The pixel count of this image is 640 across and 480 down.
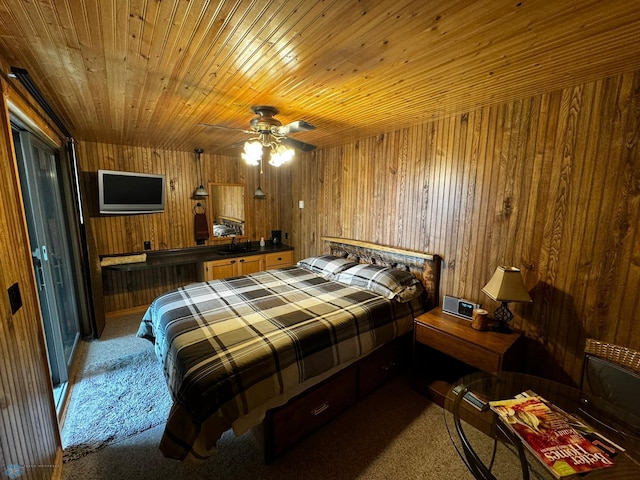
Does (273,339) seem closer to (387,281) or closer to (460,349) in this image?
(387,281)

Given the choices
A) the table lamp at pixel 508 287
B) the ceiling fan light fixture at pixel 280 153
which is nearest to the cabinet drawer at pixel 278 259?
the ceiling fan light fixture at pixel 280 153

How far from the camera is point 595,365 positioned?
165 cm

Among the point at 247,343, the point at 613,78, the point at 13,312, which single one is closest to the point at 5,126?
the point at 13,312

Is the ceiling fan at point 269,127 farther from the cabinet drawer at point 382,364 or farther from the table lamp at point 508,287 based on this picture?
the cabinet drawer at point 382,364

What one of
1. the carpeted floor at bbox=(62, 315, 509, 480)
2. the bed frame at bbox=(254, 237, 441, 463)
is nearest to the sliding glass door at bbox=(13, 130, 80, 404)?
the carpeted floor at bbox=(62, 315, 509, 480)

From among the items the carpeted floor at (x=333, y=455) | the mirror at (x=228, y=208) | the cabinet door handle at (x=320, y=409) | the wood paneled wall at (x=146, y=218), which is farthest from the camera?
the mirror at (x=228, y=208)

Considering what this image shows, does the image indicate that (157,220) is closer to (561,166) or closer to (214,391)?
(214,391)

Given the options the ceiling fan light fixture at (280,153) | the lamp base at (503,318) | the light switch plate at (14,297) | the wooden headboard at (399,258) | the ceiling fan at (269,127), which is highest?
the ceiling fan at (269,127)

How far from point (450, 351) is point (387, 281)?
79 cm

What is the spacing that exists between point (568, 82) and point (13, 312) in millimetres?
3445

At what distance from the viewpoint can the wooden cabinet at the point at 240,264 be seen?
13.1ft

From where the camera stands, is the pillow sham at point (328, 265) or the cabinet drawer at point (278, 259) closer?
the pillow sham at point (328, 265)

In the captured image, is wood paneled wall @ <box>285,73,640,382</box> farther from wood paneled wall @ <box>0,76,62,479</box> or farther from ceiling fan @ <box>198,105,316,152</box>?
wood paneled wall @ <box>0,76,62,479</box>

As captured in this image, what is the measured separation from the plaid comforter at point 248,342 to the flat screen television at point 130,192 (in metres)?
1.79
